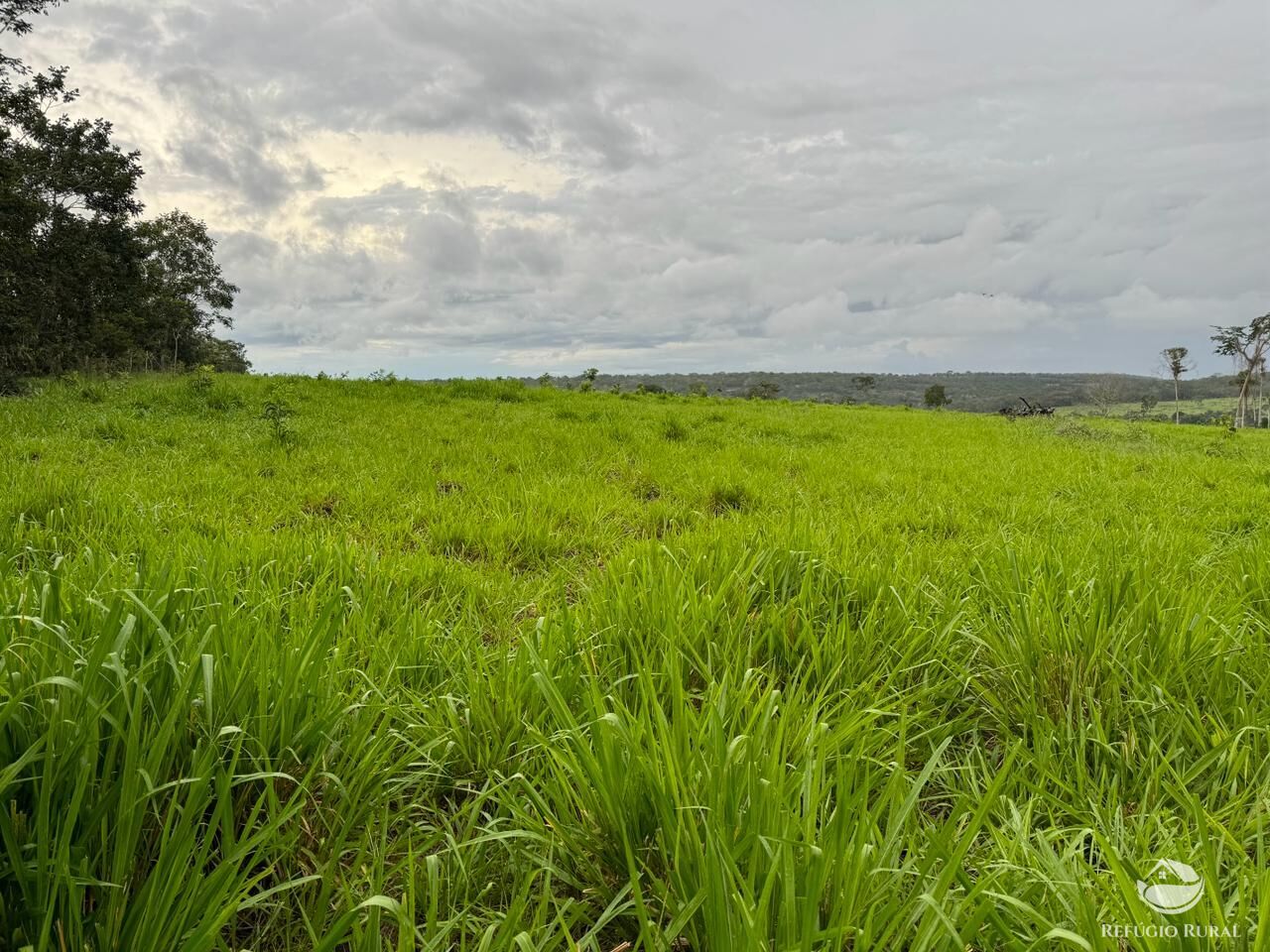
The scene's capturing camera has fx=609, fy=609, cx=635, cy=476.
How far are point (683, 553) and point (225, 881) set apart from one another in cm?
257

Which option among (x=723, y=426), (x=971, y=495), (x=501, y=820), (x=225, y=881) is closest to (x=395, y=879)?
(x=501, y=820)

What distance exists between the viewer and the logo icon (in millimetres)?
1161

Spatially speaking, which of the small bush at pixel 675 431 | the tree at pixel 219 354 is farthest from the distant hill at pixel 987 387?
the small bush at pixel 675 431

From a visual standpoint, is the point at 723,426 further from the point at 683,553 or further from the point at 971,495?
the point at 683,553

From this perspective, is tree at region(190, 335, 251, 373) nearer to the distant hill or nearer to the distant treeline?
the distant treeline

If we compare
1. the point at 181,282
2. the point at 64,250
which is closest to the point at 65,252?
the point at 64,250

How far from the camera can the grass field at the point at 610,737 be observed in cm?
118

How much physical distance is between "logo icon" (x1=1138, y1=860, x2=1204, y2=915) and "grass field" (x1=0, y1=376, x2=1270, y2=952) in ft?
0.14

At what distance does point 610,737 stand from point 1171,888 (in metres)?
1.16

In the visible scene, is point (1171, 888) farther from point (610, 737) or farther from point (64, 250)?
point (64, 250)

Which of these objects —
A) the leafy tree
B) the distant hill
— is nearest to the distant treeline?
the leafy tree

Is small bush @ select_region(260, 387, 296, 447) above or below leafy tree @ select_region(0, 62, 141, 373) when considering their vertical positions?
below

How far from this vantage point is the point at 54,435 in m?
7.16
